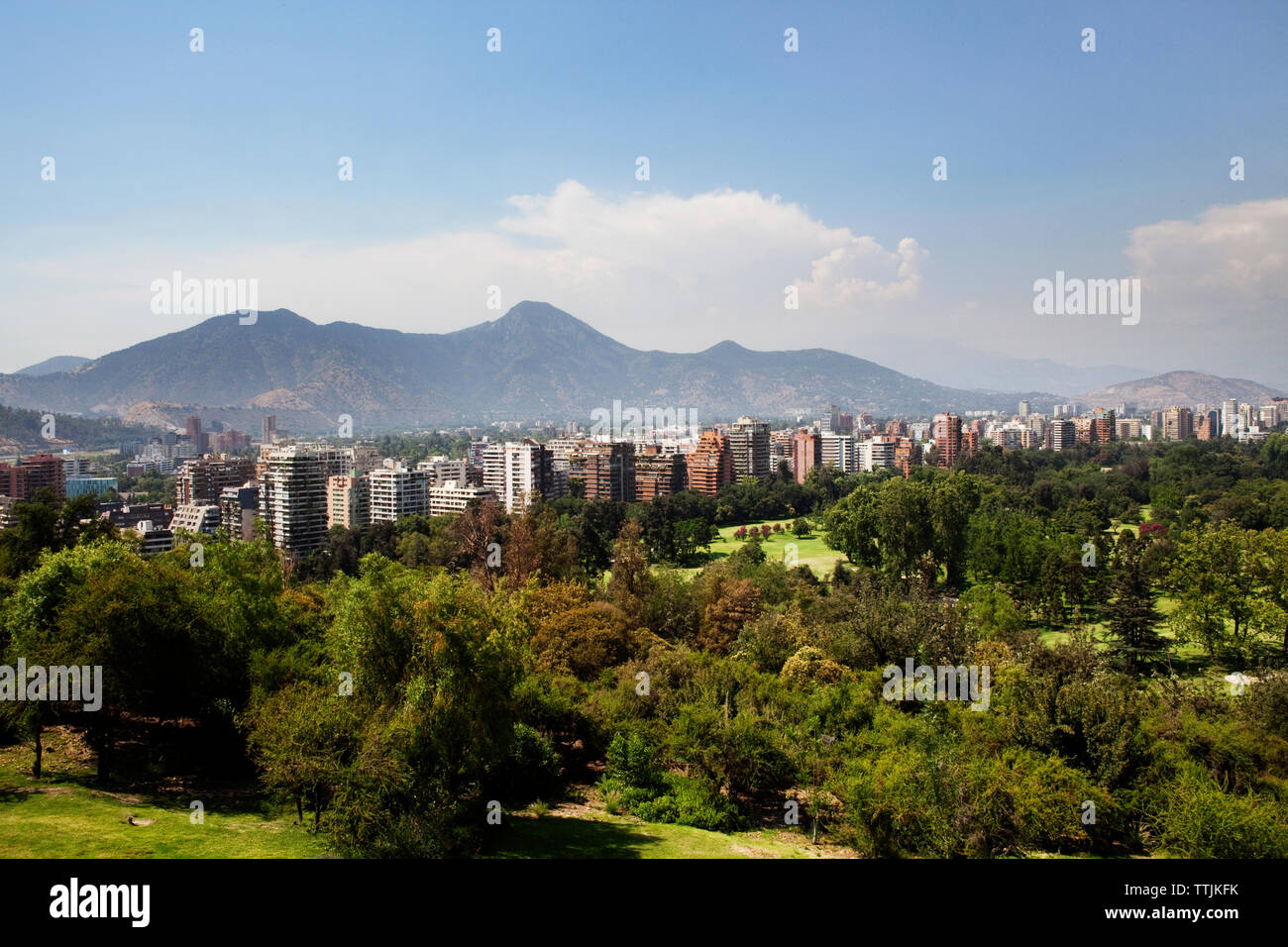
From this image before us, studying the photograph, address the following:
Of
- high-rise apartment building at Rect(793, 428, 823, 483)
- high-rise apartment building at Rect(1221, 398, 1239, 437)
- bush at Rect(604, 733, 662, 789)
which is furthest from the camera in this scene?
high-rise apartment building at Rect(1221, 398, 1239, 437)

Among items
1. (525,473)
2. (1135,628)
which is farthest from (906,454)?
(1135,628)

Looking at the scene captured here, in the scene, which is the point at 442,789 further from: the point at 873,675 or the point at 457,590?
the point at 873,675

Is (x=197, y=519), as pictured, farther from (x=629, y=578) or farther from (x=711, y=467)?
(x=629, y=578)

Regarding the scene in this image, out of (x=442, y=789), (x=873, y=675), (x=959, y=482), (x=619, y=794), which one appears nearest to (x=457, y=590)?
(x=442, y=789)

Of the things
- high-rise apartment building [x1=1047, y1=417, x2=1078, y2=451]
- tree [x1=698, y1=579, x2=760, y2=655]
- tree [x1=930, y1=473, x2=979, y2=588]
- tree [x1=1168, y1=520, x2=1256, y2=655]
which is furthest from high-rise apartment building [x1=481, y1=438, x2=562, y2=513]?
high-rise apartment building [x1=1047, y1=417, x2=1078, y2=451]

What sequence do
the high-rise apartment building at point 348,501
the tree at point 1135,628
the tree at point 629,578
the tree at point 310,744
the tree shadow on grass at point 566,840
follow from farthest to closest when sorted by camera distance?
1. the high-rise apartment building at point 348,501
2. the tree at point 629,578
3. the tree at point 1135,628
4. the tree shadow on grass at point 566,840
5. the tree at point 310,744

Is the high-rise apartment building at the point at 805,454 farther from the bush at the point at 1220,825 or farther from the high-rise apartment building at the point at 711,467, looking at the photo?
the bush at the point at 1220,825

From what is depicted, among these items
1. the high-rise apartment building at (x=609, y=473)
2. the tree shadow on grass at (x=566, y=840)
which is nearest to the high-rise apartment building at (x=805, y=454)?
the high-rise apartment building at (x=609, y=473)

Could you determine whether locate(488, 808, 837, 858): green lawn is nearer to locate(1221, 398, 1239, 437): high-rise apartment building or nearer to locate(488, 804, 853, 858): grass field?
locate(488, 804, 853, 858): grass field
